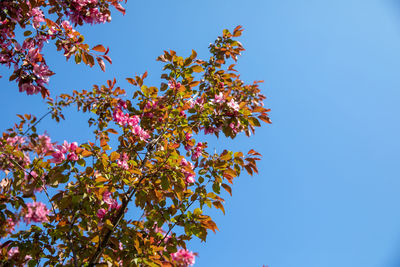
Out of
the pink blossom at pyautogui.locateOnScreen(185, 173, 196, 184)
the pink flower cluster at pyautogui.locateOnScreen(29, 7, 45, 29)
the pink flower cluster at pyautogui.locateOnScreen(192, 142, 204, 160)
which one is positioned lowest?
the pink blossom at pyautogui.locateOnScreen(185, 173, 196, 184)

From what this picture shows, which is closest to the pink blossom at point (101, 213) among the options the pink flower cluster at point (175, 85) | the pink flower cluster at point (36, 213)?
the pink flower cluster at point (175, 85)

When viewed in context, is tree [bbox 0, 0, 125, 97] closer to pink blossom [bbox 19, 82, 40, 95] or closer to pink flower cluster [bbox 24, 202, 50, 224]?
pink blossom [bbox 19, 82, 40, 95]

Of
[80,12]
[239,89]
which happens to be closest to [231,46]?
[239,89]

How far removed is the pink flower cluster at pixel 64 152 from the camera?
5.07 feet

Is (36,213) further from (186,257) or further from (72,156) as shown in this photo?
(72,156)

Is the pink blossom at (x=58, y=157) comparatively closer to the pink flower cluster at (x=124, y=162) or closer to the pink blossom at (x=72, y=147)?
the pink blossom at (x=72, y=147)

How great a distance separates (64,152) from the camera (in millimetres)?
1565

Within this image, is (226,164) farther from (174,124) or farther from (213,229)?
(174,124)

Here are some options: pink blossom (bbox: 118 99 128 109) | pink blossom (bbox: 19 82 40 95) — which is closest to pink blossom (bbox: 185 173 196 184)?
pink blossom (bbox: 118 99 128 109)

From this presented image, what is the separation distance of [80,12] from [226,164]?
5.90 ft

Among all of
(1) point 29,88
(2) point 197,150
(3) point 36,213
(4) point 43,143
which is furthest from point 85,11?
(3) point 36,213

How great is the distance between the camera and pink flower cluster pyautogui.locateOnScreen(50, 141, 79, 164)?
60.8 inches

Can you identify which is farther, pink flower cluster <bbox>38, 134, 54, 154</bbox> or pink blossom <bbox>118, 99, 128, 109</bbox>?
pink blossom <bbox>118, 99, 128, 109</bbox>

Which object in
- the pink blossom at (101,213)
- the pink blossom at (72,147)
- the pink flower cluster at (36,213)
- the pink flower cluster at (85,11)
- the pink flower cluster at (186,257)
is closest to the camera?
the pink blossom at (72,147)
